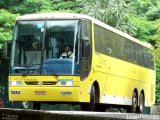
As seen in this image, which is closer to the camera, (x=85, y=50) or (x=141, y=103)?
(x=85, y=50)

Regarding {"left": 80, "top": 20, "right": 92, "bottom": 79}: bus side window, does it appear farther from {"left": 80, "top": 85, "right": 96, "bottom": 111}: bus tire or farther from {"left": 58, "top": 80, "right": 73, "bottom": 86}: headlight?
{"left": 80, "top": 85, "right": 96, "bottom": 111}: bus tire

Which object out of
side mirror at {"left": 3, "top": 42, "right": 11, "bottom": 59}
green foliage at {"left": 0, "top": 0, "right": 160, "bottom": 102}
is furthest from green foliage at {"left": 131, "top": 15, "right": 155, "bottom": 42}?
side mirror at {"left": 3, "top": 42, "right": 11, "bottom": 59}

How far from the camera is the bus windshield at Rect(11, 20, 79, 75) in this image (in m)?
17.6

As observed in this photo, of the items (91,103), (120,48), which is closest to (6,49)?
(91,103)

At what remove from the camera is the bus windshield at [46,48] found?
1759 cm

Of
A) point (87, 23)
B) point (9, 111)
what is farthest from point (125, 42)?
point (9, 111)

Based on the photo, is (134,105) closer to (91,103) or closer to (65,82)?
(91,103)

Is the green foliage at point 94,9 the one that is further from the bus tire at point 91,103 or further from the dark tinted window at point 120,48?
the bus tire at point 91,103

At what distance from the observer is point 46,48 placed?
58.8 feet

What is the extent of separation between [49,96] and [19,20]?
2.74 meters

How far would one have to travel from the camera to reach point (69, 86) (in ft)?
58.5

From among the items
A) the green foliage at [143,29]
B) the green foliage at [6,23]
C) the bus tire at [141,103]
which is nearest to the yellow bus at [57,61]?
the bus tire at [141,103]

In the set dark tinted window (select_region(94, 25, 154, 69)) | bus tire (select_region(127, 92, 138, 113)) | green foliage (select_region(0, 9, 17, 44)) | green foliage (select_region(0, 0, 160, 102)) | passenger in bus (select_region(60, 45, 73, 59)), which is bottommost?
bus tire (select_region(127, 92, 138, 113))

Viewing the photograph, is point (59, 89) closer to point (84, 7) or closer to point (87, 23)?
point (87, 23)
